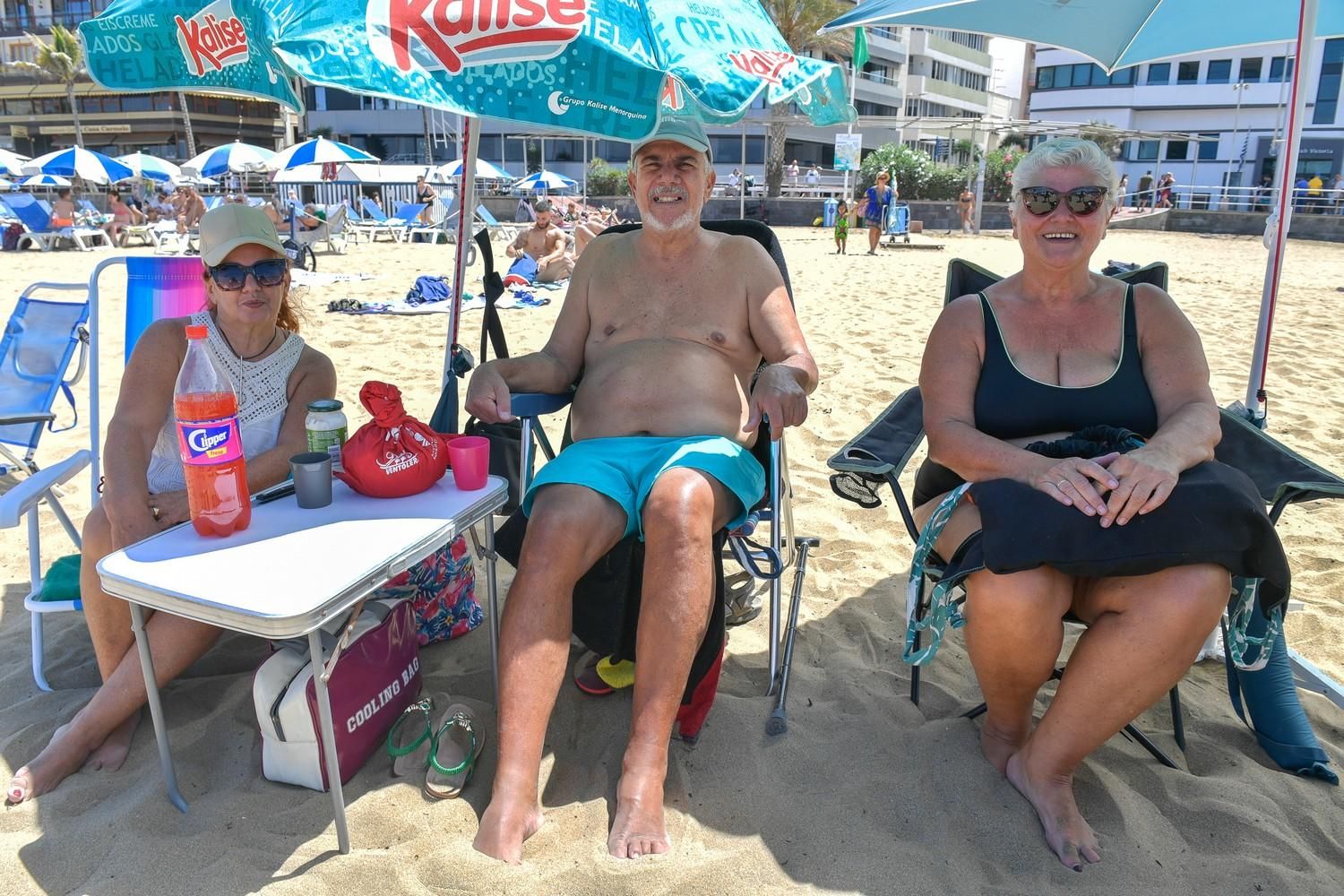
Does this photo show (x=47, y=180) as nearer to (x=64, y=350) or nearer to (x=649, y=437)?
(x=64, y=350)

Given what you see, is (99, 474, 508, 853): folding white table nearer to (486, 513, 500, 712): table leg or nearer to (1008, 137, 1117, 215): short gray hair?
(486, 513, 500, 712): table leg

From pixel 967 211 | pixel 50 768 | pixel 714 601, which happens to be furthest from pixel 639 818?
pixel 967 211

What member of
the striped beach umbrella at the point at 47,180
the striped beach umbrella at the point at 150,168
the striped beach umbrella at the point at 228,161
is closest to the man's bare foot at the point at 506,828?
the striped beach umbrella at the point at 228,161

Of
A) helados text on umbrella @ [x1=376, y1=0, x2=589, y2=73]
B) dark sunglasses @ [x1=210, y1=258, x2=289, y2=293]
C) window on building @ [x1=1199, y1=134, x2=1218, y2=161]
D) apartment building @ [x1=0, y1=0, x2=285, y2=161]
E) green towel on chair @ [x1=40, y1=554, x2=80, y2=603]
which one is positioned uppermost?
apartment building @ [x1=0, y1=0, x2=285, y2=161]

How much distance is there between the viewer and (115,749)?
2137mm

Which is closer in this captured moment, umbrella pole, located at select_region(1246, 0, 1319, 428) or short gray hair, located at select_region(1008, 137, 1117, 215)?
short gray hair, located at select_region(1008, 137, 1117, 215)

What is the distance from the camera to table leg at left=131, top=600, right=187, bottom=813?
1811 mm

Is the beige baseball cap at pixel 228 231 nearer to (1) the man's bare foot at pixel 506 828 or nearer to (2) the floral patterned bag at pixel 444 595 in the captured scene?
(2) the floral patterned bag at pixel 444 595

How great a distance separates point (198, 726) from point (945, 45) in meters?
61.9

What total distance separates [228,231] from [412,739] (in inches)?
54.1

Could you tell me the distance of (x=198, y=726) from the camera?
2275 mm

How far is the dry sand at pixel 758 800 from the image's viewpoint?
1.81m

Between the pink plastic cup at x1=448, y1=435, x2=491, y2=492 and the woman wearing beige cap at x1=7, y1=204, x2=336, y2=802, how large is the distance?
0.56 meters

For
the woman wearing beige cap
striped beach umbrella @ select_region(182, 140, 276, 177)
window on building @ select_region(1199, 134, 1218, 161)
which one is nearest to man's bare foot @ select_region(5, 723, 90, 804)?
the woman wearing beige cap
